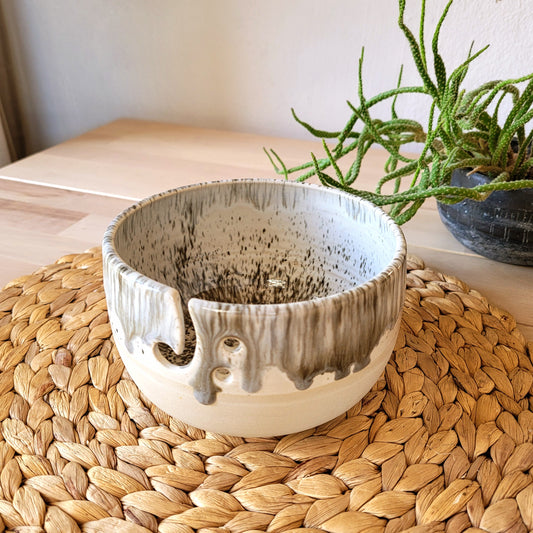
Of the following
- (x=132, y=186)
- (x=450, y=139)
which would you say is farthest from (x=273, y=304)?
(x=132, y=186)

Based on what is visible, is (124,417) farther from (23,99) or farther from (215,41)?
(23,99)

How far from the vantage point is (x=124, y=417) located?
312 millimetres

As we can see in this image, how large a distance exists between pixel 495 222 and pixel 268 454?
282 mm

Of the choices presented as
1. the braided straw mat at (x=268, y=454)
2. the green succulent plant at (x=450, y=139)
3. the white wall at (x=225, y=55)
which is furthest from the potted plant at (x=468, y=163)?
the white wall at (x=225, y=55)

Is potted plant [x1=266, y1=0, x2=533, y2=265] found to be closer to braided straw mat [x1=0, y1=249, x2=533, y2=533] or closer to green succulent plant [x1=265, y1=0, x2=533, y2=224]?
green succulent plant [x1=265, y1=0, x2=533, y2=224]

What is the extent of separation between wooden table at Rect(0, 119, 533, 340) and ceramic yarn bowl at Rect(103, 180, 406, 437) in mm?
172

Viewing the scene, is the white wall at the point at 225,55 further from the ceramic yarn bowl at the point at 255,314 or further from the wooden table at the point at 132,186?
the ceramic yarn bowl at the point at 255,314

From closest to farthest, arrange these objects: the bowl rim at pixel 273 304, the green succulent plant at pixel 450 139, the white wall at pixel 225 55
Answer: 1. the bowl rim at pixel 273 304
2. the green succulent plant at pixel 450 139
3. the white wall at pixel 225 55

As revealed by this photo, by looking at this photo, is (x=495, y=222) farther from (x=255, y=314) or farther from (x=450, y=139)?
(x=255, y=314)

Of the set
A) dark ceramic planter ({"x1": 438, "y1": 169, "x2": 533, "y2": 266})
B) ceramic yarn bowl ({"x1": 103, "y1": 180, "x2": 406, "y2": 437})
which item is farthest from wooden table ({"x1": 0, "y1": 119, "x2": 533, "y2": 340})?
ceramic yarn bowl ({"x1": 103, "y1": 180, "x2": 406, "y2": 437})

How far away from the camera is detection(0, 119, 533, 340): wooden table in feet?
1.58

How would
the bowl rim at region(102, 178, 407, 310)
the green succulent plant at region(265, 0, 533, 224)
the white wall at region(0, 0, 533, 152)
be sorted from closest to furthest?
1. the bowl rim at region(102, 178, 407, 310)
2. the green succulent plant at region(265, 0, 533, 224)
3. the white wall at region(0, 0, 533, 152)

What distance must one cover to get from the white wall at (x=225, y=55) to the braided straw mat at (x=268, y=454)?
20.0 inches

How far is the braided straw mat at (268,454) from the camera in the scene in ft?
0.85
